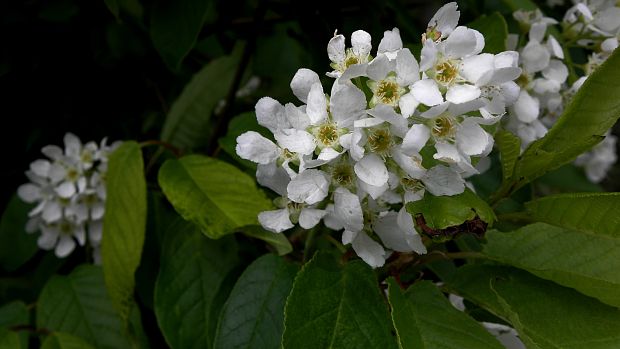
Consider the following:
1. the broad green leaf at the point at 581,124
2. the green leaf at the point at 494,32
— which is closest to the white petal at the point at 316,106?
the broad green leaf at the point at 581,124

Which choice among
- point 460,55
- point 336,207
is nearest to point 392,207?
point 336,207

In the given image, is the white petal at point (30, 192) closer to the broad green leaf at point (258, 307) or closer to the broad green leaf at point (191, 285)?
the broad green leaf at point (191, 285)

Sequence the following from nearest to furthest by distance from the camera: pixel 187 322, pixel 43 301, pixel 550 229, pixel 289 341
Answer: pixel 289 341 → pixel 550 229 → pixel 187 322 → pixel 43 301

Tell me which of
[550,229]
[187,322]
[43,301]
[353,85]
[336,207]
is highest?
[353,85]

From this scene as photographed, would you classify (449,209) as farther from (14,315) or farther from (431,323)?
(14,315)

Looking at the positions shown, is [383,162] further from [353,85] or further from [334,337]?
[334,337]

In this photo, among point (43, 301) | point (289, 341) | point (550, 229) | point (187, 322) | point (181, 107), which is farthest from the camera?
point (181, 107)
